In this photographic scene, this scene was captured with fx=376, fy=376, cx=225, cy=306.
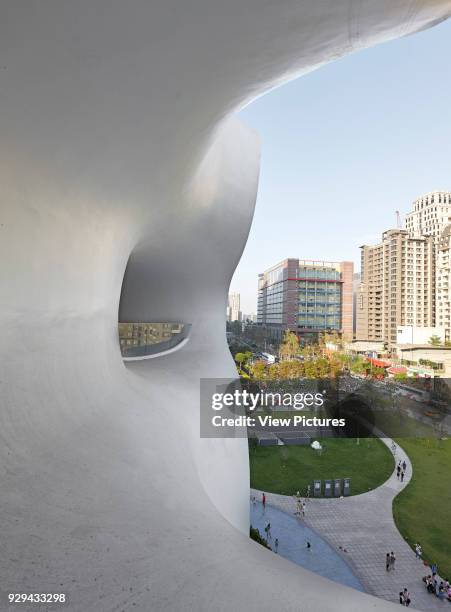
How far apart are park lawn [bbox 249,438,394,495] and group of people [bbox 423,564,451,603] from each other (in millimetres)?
5073

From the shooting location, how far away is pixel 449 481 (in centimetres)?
1558

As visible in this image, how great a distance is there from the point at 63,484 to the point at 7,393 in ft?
2.46

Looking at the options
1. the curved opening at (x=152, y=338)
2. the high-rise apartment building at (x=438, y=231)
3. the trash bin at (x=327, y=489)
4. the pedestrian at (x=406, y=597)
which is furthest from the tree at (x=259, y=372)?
the high-rise apartment building at (x=438, y=231)

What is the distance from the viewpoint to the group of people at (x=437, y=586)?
9.08 m

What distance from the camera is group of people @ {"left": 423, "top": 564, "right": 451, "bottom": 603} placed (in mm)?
9078

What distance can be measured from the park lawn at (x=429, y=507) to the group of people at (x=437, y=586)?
48cm

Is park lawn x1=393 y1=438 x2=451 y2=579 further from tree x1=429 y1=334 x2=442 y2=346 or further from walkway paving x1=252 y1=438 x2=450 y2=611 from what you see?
tree x1=429 y1=334 x2=442 y2=346

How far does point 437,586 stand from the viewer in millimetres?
9344

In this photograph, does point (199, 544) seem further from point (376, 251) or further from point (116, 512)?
point (376, 251)

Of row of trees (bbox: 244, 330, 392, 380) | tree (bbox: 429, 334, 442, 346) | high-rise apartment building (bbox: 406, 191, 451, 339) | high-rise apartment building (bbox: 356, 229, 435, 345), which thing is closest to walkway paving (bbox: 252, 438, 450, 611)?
row of trees (bbox: 244, 330, 392, 380)

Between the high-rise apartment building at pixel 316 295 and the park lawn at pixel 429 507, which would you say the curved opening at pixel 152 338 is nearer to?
the park lawn at pixel 429 507

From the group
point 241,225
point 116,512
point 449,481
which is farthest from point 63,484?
point 449,481

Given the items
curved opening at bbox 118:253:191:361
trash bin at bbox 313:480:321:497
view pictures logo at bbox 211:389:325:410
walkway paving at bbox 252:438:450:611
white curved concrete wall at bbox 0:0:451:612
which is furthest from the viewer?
view pictures logo at bbox 211:389:325:410
